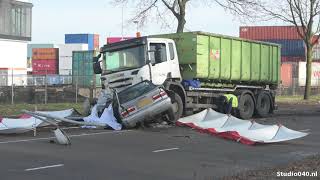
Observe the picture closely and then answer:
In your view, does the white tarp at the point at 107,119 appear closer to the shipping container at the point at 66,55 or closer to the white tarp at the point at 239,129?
the white tarp at the point at 239,129

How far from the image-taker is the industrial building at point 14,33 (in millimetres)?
60250

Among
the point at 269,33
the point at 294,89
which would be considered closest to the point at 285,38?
the point at 269,33

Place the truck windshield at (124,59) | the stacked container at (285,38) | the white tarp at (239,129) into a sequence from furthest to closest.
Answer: the stacked container at (285,38)
the truck windshield at (124,59)
the white tarp at (239,129)

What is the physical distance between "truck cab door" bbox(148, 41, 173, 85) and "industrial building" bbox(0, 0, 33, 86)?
39762 millimetres

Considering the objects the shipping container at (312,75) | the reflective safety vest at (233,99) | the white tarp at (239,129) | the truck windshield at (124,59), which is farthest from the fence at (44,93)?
the shipping container at (312,75)

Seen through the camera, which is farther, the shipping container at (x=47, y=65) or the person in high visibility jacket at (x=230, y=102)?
the shipping container at (x=47, y=65)

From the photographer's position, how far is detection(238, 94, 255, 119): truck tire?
2494 centimetres

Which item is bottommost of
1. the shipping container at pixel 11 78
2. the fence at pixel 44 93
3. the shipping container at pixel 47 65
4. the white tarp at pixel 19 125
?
the white tarp at pixel 19 125

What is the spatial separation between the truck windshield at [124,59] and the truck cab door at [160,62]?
389mm

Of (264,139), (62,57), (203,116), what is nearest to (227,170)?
(264,139)

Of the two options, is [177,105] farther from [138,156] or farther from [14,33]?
[14,33]

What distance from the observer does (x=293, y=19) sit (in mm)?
45156

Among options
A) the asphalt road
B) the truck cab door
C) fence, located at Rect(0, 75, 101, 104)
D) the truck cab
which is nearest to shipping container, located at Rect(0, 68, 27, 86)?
fence, located at Rect(0, 75, 101, 104)

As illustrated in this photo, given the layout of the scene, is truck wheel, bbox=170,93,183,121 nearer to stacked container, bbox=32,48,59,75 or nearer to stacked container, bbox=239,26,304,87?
stacked container, bbox=239,26,304,87
